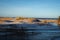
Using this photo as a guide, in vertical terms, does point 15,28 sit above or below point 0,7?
below

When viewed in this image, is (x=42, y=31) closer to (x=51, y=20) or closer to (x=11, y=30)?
(x=51, y=20)

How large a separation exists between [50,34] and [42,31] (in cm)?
12

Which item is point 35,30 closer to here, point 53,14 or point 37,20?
point 37,20

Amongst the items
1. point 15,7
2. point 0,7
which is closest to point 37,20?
point 15,7

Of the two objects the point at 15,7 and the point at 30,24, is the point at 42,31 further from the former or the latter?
the point at 15,7

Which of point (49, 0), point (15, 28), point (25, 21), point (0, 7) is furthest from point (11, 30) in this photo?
point (49, 0)

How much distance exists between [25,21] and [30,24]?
83mm

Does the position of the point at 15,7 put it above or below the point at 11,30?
above

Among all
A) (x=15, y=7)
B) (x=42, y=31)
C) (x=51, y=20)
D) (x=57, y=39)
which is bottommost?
(x=57, y=39)

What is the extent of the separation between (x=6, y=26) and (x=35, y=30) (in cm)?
41

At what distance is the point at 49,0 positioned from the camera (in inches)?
75.5

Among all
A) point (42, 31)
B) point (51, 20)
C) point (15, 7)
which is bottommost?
point (42, 31)

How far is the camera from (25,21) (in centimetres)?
192

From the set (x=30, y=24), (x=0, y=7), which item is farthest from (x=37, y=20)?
(x=0, y=7)
